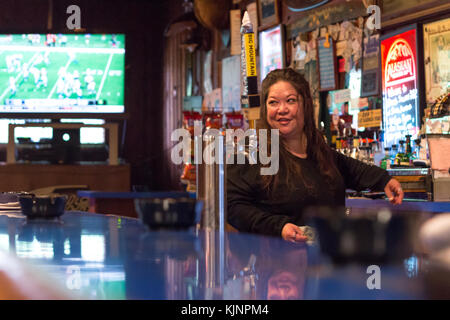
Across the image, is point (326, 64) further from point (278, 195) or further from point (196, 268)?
point (196, 268)

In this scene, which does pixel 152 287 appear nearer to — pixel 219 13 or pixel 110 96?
pixel 110 96

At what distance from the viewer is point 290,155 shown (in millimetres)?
2393

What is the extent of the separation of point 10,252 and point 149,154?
751cm

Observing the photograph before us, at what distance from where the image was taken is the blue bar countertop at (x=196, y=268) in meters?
0.78

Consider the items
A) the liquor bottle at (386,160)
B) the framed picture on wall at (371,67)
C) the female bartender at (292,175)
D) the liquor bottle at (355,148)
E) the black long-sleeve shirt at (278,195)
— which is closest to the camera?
the black long-sleeve shirt at (278,195)

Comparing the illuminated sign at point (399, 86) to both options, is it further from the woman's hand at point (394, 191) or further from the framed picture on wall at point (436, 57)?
the woman's hand at point (394, 191)

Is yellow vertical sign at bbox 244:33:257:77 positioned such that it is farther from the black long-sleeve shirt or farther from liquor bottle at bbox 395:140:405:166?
liquor bottle at bbox 395:140:405:166

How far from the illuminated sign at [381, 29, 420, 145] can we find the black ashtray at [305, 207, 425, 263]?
2929 mm

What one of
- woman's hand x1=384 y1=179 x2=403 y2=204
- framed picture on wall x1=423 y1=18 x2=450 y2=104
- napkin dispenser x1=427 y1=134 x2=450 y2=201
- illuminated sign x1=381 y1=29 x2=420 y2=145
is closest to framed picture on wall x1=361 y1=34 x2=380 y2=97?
illuminated sign x1=381 y1=29 x2=420 y2=145

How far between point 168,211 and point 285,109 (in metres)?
1.46

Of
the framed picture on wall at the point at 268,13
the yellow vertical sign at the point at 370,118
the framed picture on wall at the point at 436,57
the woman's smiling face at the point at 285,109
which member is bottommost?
the woman's smiling face at the point at 285,109

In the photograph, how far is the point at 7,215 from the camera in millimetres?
2066

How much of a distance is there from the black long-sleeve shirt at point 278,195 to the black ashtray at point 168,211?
97 centimetres

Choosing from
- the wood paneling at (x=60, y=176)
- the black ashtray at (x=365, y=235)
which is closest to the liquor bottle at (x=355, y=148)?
the wood paneling at (x=60, y=176)
